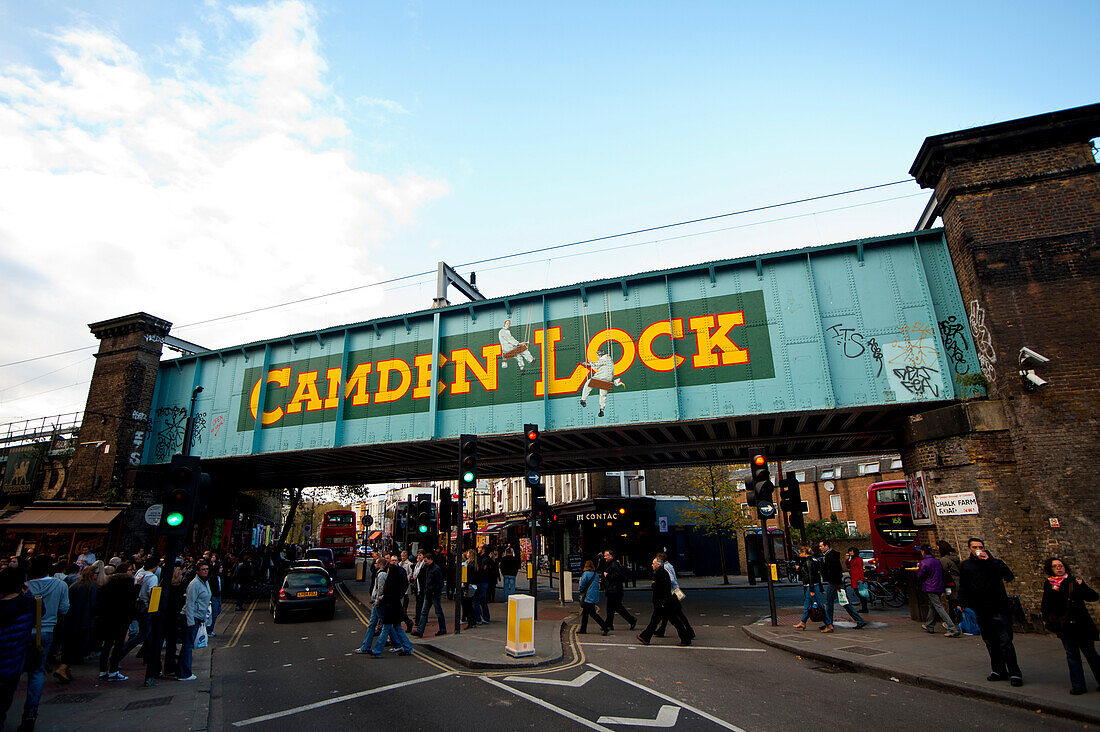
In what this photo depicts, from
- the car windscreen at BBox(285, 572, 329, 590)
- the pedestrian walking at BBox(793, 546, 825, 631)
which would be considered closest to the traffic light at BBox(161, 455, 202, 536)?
the car windscreen at BBox(285, 572, 329, 590)

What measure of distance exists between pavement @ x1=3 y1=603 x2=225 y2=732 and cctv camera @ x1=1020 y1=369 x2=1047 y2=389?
16339 millimetres

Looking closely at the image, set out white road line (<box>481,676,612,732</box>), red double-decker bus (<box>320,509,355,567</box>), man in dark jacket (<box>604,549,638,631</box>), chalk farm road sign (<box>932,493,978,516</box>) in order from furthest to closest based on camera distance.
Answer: red double-decker bus (<box>320,509,355,567</box>) → man in dark jacket (<box>604,549,638,631</box>) → chalk farm road sign (<box>932,493,978,516</box>) → white road line (<box>481,676,612,732</box>)

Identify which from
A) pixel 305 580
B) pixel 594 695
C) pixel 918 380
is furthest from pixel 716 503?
pixel 594 695

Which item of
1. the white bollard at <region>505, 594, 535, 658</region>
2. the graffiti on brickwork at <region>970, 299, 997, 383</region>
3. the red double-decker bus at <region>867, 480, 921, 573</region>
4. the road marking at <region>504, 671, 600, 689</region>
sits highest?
the graffiti on brickwork at <region>970, 299, 997, 383</region>

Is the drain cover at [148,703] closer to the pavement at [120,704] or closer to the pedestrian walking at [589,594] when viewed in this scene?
the pavement at [120,704]

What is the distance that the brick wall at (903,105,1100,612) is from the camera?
11.9 metres

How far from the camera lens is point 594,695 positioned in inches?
301

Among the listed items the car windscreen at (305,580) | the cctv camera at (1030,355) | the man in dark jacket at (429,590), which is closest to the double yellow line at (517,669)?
the man in dark jacket at (429,590)

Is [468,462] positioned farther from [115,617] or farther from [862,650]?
[862,650]

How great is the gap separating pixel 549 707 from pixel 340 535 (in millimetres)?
38574

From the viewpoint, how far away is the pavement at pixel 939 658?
7020 mm

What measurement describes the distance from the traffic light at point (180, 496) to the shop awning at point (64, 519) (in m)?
16.5

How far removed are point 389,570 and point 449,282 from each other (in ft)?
42.0

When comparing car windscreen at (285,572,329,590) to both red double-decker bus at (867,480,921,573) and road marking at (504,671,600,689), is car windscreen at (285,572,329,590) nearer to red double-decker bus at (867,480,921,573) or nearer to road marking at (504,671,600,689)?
road marking at (504,671,600,689)
